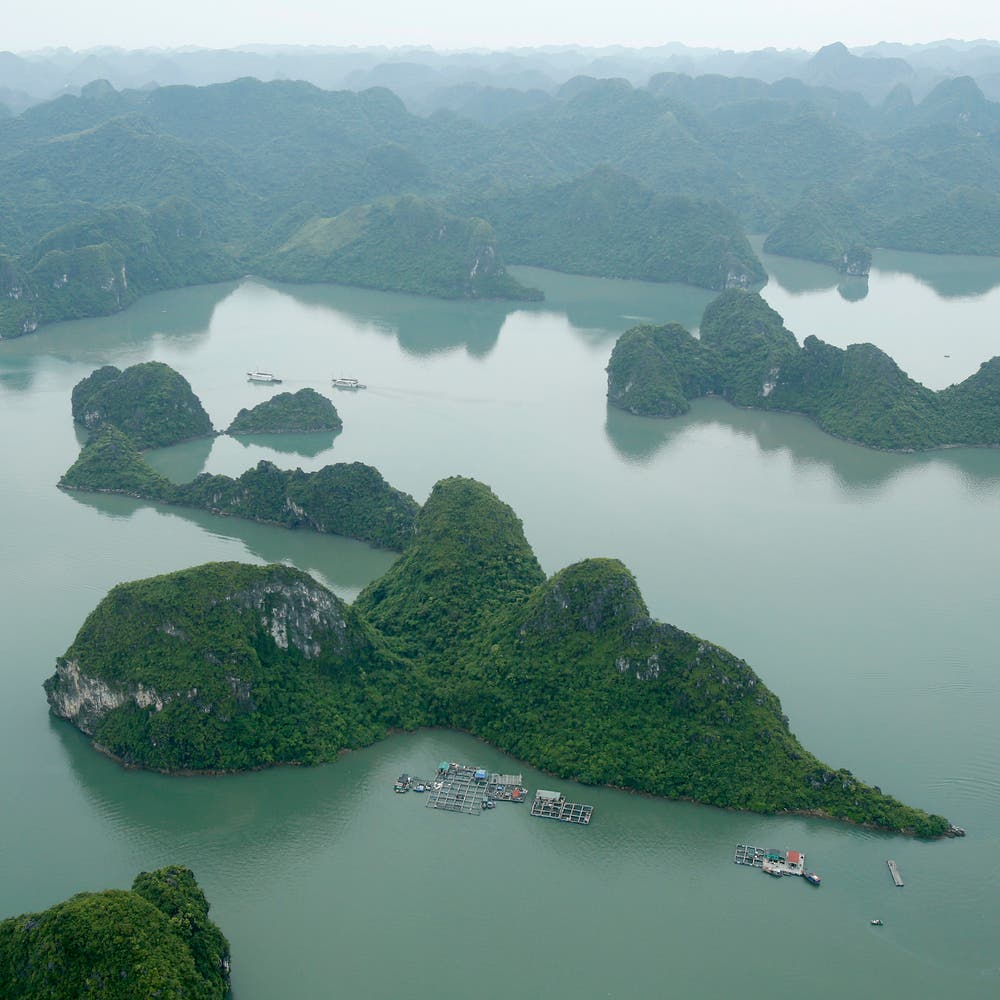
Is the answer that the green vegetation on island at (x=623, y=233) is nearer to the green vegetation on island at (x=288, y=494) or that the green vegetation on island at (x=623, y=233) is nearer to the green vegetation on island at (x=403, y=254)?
the green vegetation on island at (x=403, y=254)

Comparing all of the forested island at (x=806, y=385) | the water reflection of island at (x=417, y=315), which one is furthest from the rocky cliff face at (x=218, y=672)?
the water reflection of island at (x=417, y=315)

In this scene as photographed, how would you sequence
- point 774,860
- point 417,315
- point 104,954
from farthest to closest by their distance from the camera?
1. point 417,315
2. point 774,860
3. point 104,954

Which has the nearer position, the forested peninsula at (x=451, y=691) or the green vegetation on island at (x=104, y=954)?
the green vegetation on island at (x=104, y=954)

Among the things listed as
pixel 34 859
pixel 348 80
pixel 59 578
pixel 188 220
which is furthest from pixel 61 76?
pixel 34 859

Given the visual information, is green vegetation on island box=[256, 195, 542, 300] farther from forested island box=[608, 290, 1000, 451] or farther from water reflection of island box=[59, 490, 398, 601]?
water reflection of island box=[59, 490, 398, 601]

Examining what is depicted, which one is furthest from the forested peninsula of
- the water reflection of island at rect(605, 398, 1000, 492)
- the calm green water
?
the water reflection of island at rect(605, 398, 1000, 492)

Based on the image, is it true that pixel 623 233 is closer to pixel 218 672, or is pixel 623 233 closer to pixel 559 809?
pixel 218 672

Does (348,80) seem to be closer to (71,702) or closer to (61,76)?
(61,76)

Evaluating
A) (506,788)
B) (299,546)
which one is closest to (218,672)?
(506,788)
